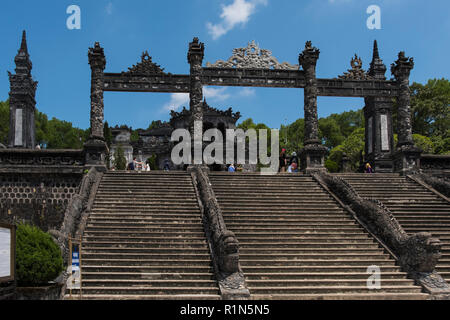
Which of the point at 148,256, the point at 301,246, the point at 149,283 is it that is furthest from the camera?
the point at 301,246

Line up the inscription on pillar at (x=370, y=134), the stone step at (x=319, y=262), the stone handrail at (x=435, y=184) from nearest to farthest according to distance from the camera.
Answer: the stone step at (x=319, y=262)
the stone handrail at (x=435, y=184)
the inscription on pillar at (x=370, y=134)

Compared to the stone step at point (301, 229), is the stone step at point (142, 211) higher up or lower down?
higher up

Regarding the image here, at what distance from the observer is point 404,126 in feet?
71.2

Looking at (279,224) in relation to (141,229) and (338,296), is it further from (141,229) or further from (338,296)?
(141,229)

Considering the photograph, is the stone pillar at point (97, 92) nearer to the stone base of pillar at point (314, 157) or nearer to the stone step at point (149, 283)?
the stone base of pillar at point (314, 157)

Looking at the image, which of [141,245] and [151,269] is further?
[141,245]

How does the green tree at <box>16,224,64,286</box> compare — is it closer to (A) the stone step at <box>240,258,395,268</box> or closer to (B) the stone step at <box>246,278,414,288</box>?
(B) the stone step at <box>246,278,414,288</box>

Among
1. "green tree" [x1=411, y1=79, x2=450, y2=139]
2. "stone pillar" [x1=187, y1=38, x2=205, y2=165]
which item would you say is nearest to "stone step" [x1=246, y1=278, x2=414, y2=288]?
"stone pillar" [x1=187, y1=38, x2=205, y2=165]

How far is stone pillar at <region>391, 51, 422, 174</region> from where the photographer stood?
20.2 metres

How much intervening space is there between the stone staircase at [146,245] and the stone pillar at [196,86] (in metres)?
4.01

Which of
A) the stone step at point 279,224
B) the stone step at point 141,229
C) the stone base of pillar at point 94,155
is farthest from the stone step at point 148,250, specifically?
the stone base of pillar at point 94,155

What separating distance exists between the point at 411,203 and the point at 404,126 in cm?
629

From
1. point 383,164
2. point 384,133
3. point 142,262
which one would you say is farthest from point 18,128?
point 384,133

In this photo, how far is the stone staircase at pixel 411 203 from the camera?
13969mm
